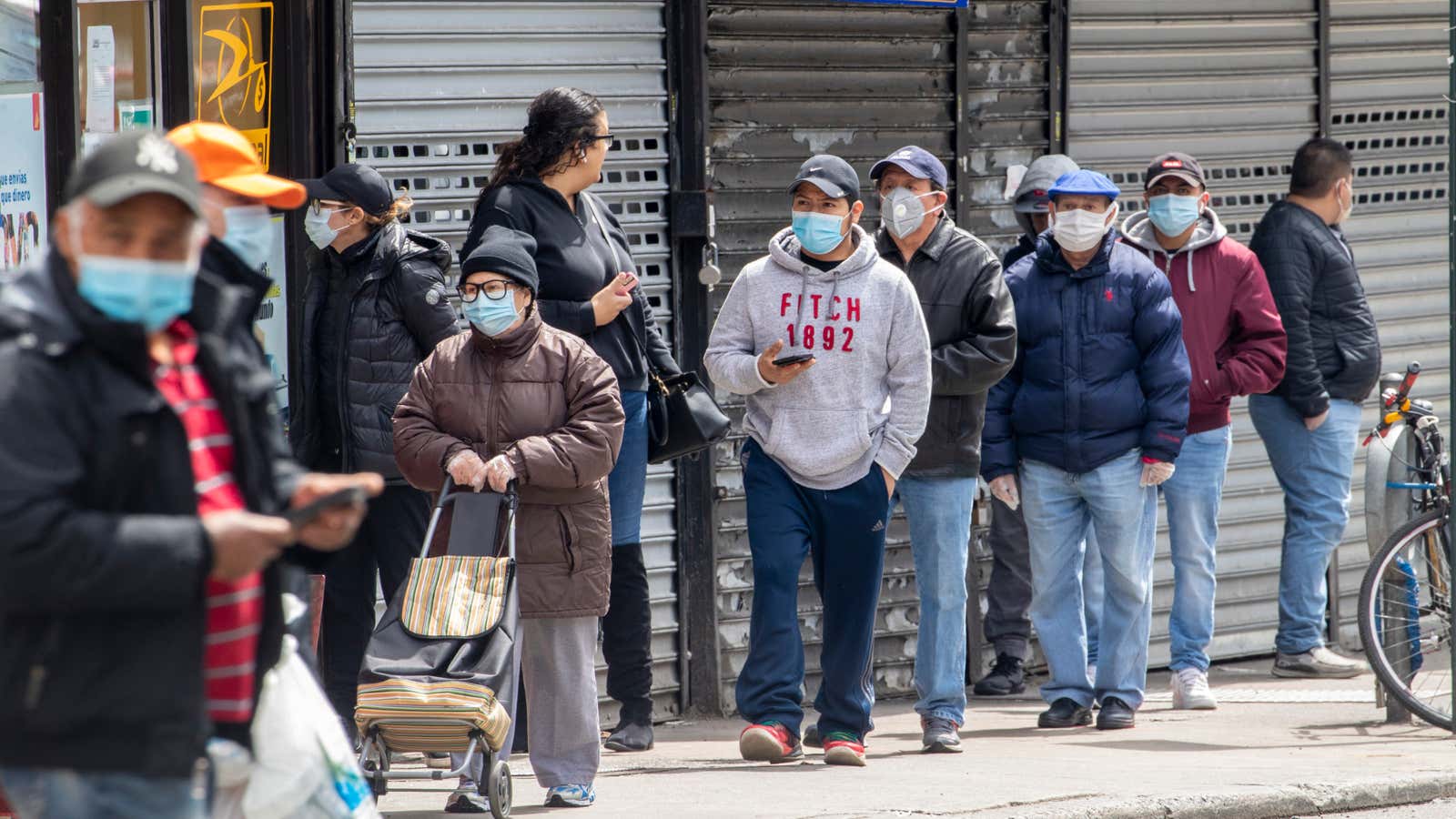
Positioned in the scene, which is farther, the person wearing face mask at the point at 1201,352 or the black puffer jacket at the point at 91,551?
the person wearing face mask at the point at 1201,352

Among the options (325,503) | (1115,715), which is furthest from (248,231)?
(1115,715)

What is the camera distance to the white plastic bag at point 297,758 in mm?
3674

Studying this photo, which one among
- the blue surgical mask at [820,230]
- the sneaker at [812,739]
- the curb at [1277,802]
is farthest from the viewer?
the sneaker at [812,739]

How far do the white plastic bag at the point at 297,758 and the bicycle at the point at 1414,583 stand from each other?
16.2 feet

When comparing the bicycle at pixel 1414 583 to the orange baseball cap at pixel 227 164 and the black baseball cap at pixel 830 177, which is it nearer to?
the black baseball cap at pixel 830 177

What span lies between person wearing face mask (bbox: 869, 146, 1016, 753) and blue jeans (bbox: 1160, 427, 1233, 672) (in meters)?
1.43

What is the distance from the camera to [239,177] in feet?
12.8

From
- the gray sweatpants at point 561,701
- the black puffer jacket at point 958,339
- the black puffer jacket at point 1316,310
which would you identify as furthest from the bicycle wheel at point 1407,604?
the gray sweatpants at point 561,701

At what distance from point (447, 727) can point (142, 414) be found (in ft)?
8.58

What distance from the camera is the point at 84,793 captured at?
3145 millimetres

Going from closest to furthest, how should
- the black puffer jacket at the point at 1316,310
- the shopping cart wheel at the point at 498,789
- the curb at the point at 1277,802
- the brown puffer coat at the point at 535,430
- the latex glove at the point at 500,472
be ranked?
the shopping cart wheel at the point at 498,789 → the latex glove at the point at 500,472 → the curb at the point at 1277,802 → the brown puffer coat at the point at 535,430 → the black puffer jacket at the point at 1316,310

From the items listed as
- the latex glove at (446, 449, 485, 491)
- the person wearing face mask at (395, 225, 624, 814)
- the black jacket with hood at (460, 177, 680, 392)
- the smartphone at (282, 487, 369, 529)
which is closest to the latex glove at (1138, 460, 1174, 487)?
the black jacket with hood at (460, 177, 680, 392)

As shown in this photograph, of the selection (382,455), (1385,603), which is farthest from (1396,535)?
(382,455)

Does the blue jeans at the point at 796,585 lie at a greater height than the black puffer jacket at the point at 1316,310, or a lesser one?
lesser
